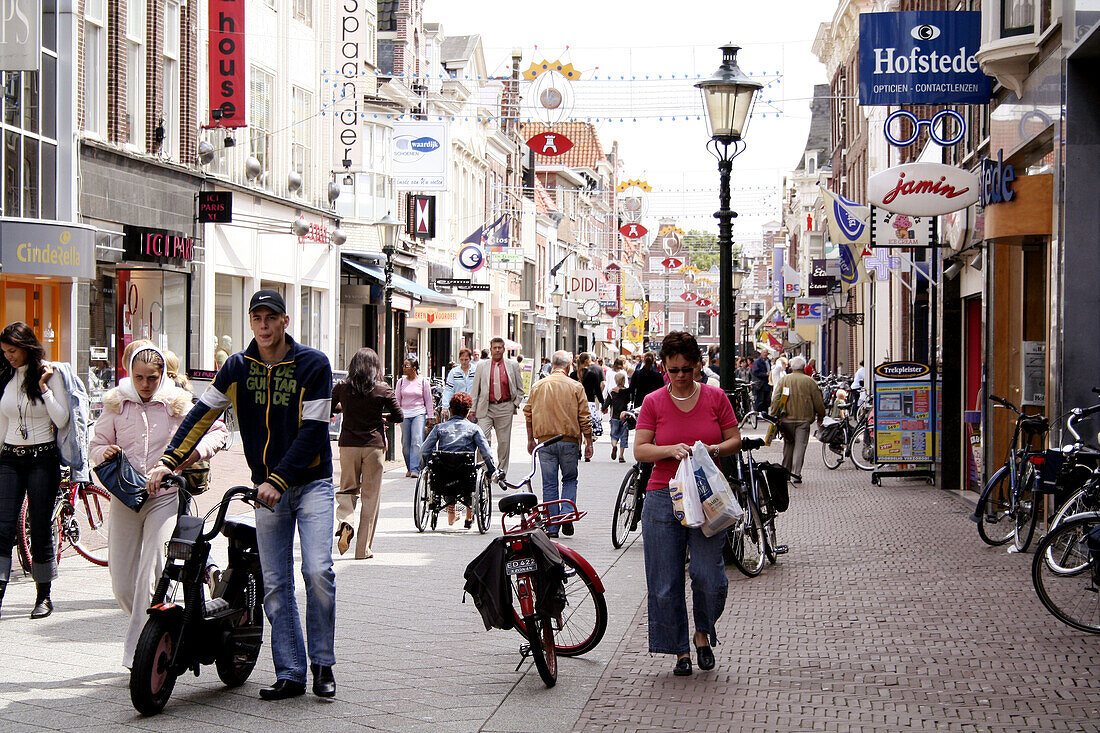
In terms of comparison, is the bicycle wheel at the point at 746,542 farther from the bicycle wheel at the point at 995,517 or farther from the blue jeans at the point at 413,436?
the blue jeans at the point at 413,436

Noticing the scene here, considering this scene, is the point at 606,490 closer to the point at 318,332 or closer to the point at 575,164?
the point at 318,332

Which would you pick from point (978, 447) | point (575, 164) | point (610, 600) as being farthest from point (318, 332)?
point (575, 164)

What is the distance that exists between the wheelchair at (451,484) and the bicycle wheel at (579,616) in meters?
5.25

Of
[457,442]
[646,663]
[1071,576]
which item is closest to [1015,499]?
[1071,576]

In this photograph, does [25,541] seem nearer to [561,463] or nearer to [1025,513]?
[561,463]

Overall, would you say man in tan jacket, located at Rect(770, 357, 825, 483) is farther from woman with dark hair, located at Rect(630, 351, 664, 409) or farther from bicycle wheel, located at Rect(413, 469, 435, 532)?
bicycle wheel, located at Rect(413, 469, 435, 532)

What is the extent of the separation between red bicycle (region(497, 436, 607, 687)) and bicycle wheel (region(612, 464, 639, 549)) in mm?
4184

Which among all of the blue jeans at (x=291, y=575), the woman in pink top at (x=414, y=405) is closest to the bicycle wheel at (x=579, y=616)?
the blue jeans at (x=291, y=575)

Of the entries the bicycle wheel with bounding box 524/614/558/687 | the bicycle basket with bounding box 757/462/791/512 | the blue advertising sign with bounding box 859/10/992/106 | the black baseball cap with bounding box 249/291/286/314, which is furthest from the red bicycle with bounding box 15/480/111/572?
the blue advertising sign with bounding box 859/10/992/106

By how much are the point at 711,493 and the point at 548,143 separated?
20.0 meters

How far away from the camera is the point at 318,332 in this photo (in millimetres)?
30328

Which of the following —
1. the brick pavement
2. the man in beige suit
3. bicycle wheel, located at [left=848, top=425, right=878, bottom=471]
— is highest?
the man in beige suit

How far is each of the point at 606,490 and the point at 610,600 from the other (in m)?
7.69

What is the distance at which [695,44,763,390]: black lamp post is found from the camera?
11422 millimetres
